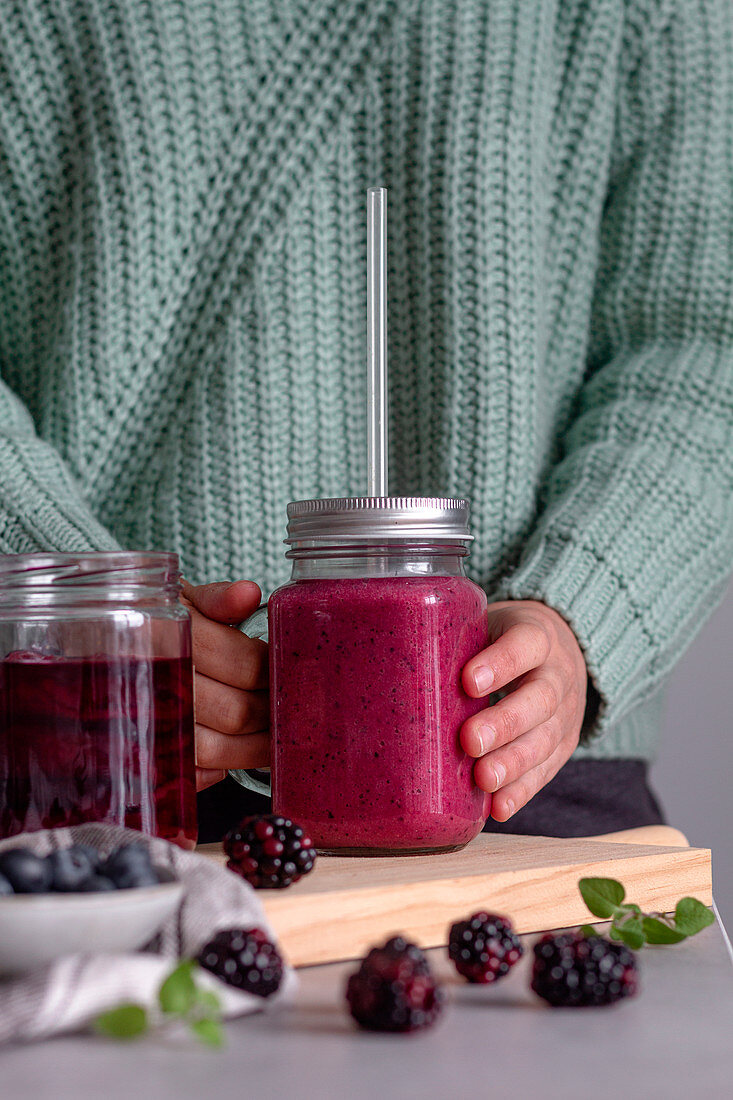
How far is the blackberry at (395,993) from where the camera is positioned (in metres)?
0.45

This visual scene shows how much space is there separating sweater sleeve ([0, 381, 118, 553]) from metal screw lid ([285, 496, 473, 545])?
0.76ft

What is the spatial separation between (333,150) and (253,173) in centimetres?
8

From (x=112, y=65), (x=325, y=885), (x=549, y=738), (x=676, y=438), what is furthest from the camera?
(x=676, y=438)

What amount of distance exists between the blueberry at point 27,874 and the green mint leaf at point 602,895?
0.27 meters

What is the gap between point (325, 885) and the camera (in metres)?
0.59

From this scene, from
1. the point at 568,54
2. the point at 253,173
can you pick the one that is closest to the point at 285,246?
the point at 253,173

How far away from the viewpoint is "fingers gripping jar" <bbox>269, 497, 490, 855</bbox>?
25.6 inches

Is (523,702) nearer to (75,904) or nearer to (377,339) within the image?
(377,339)

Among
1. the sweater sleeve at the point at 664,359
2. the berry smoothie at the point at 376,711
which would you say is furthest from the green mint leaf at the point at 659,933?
the sweater sleeve at the point at 664,359

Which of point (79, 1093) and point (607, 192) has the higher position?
point (607, 192)

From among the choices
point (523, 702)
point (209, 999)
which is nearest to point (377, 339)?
point (523, 702)

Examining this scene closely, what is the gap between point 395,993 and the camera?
0.45 meters

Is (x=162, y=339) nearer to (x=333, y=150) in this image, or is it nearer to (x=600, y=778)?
(x=333, y=150)

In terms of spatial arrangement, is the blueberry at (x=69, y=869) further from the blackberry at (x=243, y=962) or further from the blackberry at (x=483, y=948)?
the blackberry at (x=483, y=948)
